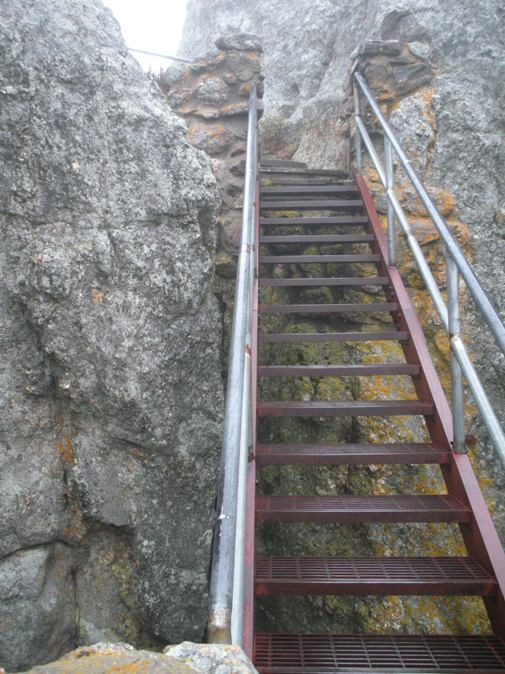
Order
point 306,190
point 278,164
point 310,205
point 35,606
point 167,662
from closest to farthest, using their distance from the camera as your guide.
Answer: point 167,662, point 35,606, point 310,205, point 306,190, point 278,164

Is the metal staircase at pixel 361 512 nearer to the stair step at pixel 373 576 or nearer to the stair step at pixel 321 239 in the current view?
the stair step at pixel 373 576

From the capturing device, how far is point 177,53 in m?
12.8

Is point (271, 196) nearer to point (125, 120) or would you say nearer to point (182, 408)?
point (125, 120)

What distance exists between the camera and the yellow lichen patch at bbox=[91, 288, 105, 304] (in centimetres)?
301

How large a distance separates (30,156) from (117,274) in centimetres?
84

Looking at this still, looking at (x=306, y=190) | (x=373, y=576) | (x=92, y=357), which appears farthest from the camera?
(x=306, y=190)

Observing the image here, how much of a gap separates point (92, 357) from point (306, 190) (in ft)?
9.46

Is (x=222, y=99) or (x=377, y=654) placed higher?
(x=222, y=99)

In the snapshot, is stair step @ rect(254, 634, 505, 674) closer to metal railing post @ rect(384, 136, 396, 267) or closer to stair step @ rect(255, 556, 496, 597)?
stair step @ rect(255, 556, 496, 597)

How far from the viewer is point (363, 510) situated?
2.42 metres

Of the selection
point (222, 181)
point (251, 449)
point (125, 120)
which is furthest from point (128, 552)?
point (222, 181)

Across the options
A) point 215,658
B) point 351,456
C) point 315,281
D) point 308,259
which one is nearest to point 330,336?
point 315,281

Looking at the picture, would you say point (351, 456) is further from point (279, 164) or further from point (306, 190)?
point (279, 164)

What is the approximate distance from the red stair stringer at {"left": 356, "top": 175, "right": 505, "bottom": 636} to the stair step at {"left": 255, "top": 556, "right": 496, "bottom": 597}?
0.06m
